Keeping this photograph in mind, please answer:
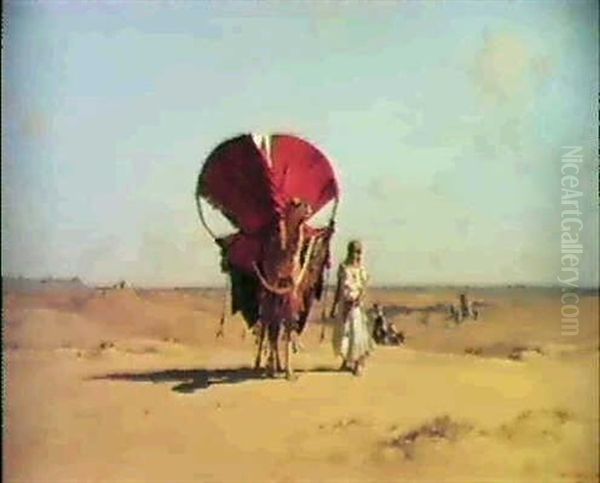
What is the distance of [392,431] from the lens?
1.33 m

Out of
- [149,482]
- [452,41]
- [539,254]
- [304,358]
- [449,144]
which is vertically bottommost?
[149,482]

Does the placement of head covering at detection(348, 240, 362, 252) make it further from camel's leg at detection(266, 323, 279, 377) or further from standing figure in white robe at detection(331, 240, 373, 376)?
camel's leg at detection(266, 323, 279, 377)

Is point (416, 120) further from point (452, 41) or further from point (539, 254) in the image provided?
point (539, 254)

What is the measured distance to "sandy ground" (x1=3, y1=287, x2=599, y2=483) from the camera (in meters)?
1.28

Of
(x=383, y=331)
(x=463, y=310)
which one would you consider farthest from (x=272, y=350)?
(x=463, y=310)

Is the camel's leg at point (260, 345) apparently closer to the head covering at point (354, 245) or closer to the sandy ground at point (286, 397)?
the sandy ground at point (286, 397)

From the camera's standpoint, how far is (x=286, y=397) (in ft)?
4.33

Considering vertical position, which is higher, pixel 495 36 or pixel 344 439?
pixel 495 36

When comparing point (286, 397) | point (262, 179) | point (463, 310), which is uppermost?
A: point (262, 179)

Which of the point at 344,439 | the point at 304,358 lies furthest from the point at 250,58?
the point at 344,439

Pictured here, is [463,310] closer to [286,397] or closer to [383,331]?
[383,331]

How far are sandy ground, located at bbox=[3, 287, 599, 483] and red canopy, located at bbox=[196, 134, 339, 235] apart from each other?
11 cm

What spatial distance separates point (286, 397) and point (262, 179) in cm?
26

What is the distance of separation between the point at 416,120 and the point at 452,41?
11 cm
